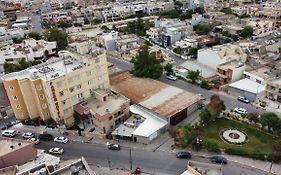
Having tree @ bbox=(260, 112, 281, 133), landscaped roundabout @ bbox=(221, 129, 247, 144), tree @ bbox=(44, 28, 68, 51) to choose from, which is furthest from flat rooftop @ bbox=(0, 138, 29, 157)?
tree @ bbox=(44, 28, 68, 51)

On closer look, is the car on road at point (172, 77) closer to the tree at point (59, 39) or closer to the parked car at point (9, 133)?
the parked car at point (9, 133)

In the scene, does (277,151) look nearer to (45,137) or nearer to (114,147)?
(114,147)

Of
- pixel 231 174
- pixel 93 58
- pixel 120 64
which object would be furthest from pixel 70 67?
pixel 231 174

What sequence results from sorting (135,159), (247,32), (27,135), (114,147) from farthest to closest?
1. (247,32)
2. (27,135)
3. (114,147)
4. (135,159)

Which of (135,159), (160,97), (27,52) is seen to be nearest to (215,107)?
(160,97)

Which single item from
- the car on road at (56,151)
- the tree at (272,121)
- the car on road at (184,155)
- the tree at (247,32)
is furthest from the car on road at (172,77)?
the tree at (247,32)

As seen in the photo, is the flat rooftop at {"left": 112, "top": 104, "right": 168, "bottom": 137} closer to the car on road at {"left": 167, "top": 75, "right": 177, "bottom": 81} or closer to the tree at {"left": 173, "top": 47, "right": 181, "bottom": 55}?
the car on road at {"left": 167, "top": 75, "right": 177, "bottom": 81}
